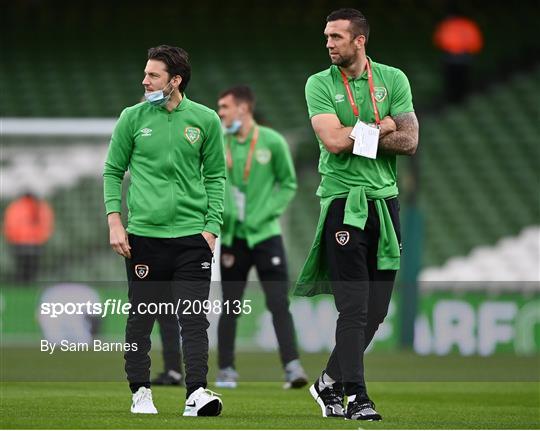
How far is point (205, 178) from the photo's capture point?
23.4 ft

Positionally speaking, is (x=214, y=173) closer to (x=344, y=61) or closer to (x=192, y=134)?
(x=192, y=134)

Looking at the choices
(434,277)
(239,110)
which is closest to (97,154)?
(239,110)

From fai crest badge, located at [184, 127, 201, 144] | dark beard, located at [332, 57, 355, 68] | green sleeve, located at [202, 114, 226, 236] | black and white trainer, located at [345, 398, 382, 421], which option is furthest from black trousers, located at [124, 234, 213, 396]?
dark beard, located at [332, 57, 355, 68]

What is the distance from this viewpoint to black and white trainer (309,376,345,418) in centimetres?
707

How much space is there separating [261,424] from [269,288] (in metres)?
3.46

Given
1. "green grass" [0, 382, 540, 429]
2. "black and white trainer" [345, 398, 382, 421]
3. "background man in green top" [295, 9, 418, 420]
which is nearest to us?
"green grass" [0, 382, 540, 429]

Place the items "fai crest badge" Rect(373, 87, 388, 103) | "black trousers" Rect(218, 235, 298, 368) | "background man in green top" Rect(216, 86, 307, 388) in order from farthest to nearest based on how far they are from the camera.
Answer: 1. "background man in green top" Rect(216, 86, 307, 388)
2. "black trousers" Rect(218, 235, 298, 368)
3. "fai crest badge" Rect(373, 87, 388, 103)

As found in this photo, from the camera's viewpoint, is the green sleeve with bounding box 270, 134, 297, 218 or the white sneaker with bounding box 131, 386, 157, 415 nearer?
the white sneaker with bounding box 131, 386, 157, 415

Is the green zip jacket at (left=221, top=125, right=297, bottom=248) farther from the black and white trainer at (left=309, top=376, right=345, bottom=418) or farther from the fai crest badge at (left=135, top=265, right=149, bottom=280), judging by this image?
the fai crest badge at (left=135, top=265, right=149, bottom=280)

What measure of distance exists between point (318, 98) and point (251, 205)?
3.11 metres

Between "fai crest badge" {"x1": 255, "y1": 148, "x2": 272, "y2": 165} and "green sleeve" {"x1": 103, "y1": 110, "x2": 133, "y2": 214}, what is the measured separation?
3.09 meters

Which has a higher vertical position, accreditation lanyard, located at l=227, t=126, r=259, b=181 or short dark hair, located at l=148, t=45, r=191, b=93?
short dark hair, located at l=148, t=45, r=191, b=93

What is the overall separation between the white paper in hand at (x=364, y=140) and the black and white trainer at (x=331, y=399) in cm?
122

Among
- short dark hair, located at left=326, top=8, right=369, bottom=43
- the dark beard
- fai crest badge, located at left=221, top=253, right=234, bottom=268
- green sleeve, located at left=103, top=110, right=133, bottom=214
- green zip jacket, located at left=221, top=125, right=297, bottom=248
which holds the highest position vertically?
short dark hair, located at left=326, top=8, right=369, bottom=43
